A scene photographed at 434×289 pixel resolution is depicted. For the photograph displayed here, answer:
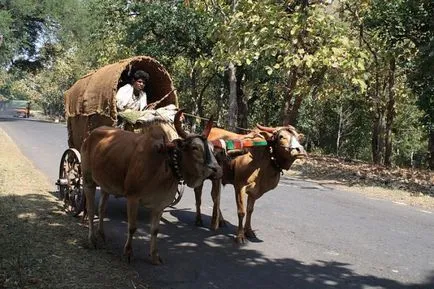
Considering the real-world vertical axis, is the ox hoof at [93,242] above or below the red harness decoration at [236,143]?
below

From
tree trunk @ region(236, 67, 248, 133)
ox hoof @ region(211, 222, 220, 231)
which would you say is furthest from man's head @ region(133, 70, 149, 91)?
tree trunk @ region(236, 67, 248, 133)

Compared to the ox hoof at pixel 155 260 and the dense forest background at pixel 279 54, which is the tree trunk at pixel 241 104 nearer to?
the dense forest background at pixel 279 54

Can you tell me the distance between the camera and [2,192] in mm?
→ 9055

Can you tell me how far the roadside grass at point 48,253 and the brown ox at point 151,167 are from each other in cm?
37

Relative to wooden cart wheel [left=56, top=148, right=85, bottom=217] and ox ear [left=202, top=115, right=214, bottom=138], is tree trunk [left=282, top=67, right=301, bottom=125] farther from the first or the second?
ox ear [left=202, top=115, right=214, bottom=138]

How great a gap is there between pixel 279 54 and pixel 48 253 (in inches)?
414

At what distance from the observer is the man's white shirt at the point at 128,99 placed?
7891mm

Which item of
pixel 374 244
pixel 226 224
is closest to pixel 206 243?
pixel 226 224

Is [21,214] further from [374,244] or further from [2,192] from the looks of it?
[374,244]

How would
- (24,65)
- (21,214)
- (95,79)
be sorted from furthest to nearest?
(24,65) → (95,79) → (21,214)

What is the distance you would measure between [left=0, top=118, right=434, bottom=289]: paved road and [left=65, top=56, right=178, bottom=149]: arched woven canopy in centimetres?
155

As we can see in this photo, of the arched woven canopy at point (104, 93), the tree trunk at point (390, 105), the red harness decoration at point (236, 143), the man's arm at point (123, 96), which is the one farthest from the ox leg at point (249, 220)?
the tree trunk at point (390, 105)

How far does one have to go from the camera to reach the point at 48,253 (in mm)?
5832

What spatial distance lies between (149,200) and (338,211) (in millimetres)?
4888
